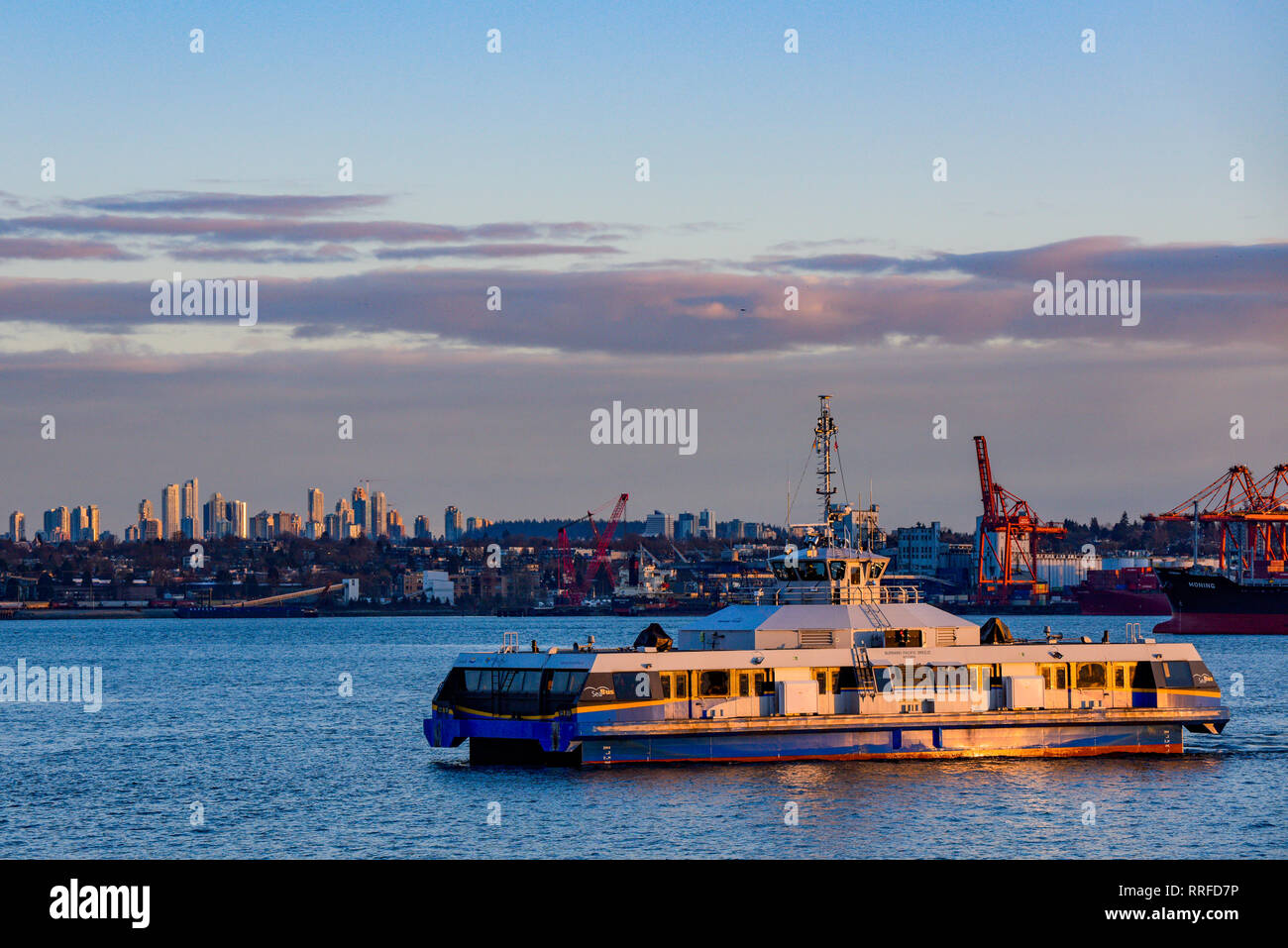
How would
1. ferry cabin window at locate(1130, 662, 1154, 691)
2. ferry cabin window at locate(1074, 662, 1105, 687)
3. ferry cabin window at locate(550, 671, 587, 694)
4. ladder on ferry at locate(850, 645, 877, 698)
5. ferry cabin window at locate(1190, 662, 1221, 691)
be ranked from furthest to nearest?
ferry cabin window at locate(1190, 662, 1221, 691), ferry cabin window at locate(1130, 662, 1154, 691), ferry cabin window at locate(1074, 662, 1105, 687), ladder on ferry at locate(850, 645, 877, 698), ferry cabin window at locate(550, 671, 587, 694)

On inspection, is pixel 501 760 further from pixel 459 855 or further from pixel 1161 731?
pixel 1161 731

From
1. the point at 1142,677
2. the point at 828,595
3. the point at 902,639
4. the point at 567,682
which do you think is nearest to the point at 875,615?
the point at 902,639

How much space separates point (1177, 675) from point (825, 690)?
465 inches

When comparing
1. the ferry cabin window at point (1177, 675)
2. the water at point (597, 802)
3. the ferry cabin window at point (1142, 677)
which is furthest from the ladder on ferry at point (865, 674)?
the ferry cabin window at point (1177, 675)

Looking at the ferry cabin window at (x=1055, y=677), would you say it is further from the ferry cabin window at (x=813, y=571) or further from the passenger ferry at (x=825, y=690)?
the ferry cabin window at (x=813, y=571)

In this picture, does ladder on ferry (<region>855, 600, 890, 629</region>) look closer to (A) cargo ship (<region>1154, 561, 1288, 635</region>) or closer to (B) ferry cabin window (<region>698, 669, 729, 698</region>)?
(B) ferry cabin window (<region>698, 669, 729, 698</region>)

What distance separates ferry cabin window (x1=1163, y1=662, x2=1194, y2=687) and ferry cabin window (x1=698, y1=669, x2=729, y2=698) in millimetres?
14313

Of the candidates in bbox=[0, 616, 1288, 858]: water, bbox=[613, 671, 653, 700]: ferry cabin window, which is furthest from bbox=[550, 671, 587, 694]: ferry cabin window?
bbox=[0, 616, 1288, 858]: water

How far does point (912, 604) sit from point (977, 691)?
4.17m

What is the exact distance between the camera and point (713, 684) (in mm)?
44188

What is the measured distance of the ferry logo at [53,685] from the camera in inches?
3428
